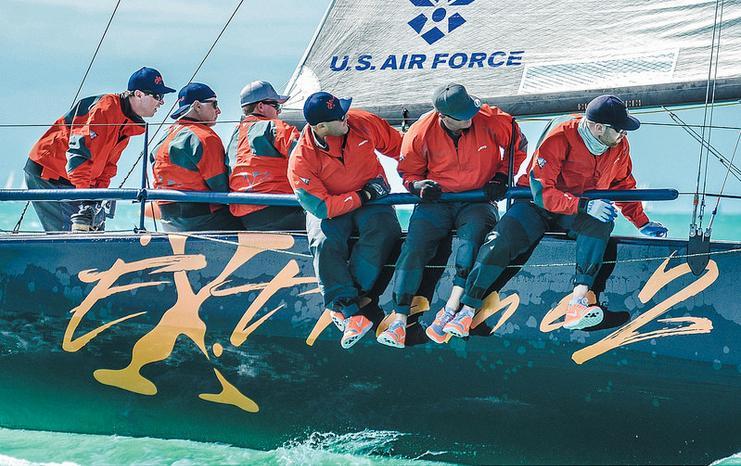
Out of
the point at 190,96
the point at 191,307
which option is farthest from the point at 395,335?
the point at 190,96

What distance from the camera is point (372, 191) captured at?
15.3 feet

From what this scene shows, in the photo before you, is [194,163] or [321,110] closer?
[321,110]

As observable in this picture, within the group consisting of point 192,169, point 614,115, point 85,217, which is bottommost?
point 614,115

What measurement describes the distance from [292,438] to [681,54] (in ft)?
8.36

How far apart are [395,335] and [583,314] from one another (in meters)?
0.79

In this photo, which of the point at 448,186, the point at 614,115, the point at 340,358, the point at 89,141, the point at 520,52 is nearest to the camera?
the point at 614,115

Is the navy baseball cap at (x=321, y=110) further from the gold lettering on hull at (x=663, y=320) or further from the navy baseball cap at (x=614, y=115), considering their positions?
the gold lettering on hull at (x=663, y=320)

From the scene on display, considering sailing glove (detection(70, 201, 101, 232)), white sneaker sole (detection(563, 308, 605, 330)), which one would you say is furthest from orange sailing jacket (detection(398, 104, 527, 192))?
sailing glove (detection(70, 201, 101, 232))

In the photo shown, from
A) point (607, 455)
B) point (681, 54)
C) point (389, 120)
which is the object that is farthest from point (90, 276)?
point (681, 54)

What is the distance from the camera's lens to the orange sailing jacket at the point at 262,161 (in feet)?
17.3

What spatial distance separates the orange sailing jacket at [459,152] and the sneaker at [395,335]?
0.61m

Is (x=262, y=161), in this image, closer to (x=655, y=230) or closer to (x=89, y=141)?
(x=89, y=141)

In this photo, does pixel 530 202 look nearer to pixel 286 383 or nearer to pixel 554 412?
pixel 554 412

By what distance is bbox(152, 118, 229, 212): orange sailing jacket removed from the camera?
534 centimetres
